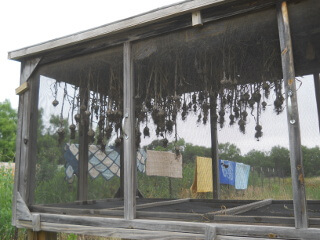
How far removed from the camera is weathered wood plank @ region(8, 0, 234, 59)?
2.47 m

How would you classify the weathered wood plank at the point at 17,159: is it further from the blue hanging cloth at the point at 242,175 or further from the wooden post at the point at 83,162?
the blue hanging cloth at the point at 242,175

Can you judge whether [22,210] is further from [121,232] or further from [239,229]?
[239,229]

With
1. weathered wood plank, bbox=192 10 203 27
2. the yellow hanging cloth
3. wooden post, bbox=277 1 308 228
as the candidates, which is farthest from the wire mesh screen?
wooden post, bbox=277 1 308 228

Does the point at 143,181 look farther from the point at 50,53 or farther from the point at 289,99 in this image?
the point at 289,99

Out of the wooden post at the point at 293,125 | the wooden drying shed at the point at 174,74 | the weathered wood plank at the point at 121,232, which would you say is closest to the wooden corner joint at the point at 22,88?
the wooden drying shed at the point at 174,74

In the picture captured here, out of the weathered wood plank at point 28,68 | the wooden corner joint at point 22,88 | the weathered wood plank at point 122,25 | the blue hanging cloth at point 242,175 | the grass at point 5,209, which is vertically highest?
the weathered wood plank at point 122,25

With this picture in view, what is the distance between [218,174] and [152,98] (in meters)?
1.24

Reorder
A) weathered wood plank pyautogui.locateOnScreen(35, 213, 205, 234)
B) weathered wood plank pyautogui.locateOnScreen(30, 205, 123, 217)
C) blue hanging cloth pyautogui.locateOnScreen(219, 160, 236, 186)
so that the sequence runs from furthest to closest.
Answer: blue hanging cloth pyautogui.locateOnScreen(219, 160, 236, 186), weathered wood plank pyautogui.locateOnScreen(30, 205, 123, 217), weathered wood plank pyautogui.locateOnScreen(35, 213, 205, 234)

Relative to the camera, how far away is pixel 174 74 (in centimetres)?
324

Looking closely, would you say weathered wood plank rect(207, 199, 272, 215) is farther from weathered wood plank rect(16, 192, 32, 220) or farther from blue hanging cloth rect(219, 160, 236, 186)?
weathered wood plank rect(16, 192, 32, 220)

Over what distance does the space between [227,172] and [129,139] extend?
1.48m

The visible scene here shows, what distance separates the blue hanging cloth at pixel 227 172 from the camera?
11.9 ft

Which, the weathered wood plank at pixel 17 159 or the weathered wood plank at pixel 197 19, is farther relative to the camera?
the weathered wood plank at pixel 17 159

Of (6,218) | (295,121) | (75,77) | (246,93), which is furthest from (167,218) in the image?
(6,218)
